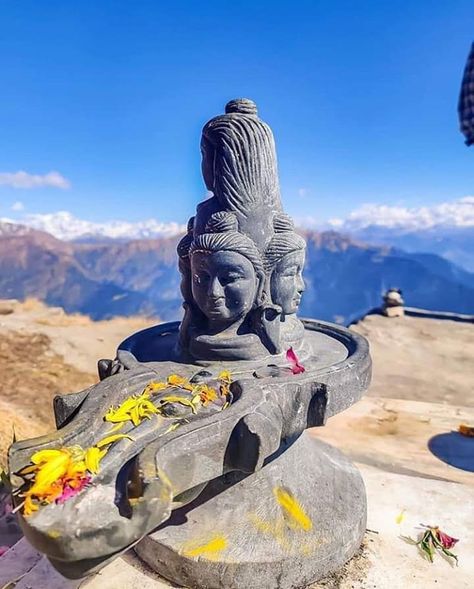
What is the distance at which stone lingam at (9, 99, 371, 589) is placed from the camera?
219 centimetres

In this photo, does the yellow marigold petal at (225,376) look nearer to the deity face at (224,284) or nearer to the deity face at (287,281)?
the deity face at (224,284)

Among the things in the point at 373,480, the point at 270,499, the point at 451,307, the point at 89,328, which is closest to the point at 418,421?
the point at 373,480

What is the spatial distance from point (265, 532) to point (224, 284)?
→ 175cm

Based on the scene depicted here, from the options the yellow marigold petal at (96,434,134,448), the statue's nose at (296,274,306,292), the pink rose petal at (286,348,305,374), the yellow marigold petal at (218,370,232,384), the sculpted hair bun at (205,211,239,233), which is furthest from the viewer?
the statue's nose at (296,274,306,292)

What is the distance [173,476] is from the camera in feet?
7.63

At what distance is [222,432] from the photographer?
258cm

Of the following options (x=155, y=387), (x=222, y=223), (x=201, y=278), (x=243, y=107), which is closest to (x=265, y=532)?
(x=155, y=387)

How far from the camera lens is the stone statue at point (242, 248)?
3432 millimetres

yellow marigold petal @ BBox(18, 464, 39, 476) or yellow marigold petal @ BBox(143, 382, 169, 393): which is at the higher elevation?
yellow marigold petal @ BBox(143, 382, 169, 393)

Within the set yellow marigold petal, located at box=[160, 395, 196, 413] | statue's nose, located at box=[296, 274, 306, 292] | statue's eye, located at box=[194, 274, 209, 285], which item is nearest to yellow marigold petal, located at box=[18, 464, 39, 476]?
yellow marigold petal, located at box=[160, 395, 196, 413]

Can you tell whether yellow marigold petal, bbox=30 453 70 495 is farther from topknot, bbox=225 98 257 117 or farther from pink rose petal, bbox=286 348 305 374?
topknot, bbox=225 98 257 117

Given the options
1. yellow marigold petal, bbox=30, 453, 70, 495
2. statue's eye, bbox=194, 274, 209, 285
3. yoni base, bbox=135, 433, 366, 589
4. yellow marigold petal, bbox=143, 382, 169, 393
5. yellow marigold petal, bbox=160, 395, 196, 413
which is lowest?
yoni base, bbox=135, 433, 366, 589

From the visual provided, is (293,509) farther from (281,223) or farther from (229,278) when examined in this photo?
(281,223)

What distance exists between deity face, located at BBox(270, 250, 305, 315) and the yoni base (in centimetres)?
118
